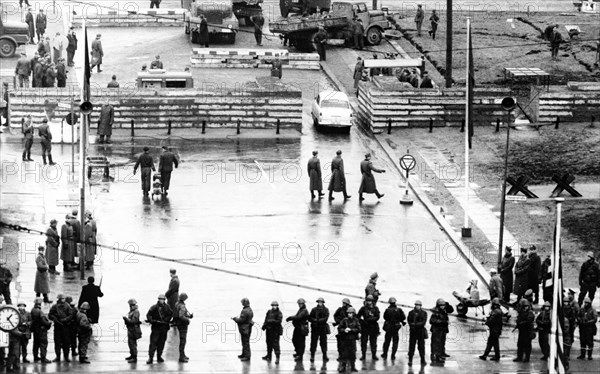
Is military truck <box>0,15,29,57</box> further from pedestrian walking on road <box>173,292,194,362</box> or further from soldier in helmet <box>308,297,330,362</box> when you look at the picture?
soldier in helmet <box>308,297,330,362</box>

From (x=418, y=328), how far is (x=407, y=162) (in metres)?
14.9

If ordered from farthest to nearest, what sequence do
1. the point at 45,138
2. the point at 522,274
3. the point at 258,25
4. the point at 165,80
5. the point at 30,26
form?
the point at 258,25 → the point at 30,26 → the point at 165,80 → the point at 45,138 → the point at 522,274

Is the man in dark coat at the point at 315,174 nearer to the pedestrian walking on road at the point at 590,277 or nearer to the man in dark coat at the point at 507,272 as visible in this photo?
the man in dark coat at the point at 507,272

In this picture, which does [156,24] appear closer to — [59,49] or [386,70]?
[59,49]

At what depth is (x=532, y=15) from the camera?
287 ft

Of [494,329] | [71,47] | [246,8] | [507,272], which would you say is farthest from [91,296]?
[246,8]

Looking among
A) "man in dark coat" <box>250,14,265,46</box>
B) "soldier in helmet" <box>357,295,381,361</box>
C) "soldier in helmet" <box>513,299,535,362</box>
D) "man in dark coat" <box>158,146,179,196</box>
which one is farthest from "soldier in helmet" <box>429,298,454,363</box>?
"man in dark coat" <box>250,14,265,46</box>

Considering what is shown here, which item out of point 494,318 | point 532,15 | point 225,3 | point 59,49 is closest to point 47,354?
point 494,318

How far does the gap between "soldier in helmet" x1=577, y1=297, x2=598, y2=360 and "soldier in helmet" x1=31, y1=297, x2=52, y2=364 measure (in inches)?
463

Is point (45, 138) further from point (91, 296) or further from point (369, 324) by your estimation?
point (369, 324)

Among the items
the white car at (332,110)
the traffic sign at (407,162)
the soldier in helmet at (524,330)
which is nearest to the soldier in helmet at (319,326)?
the soldier in helmet at (524,330)

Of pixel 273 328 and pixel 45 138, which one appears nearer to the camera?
pixel 273 328

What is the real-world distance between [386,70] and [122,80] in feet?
32.8

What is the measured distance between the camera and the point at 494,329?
4156cm
